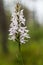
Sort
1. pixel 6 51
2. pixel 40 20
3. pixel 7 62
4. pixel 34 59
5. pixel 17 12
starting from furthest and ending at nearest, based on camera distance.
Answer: pixel 40 20 < pixel 6 51 < pixel 7 62 < pixel 34 59 < pixel 17 12

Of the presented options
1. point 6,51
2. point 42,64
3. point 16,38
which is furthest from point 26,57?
point 16,38

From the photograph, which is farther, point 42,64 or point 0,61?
point 0,61

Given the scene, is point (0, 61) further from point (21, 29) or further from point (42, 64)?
point (21, 29)

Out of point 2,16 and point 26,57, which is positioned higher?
point 2,16

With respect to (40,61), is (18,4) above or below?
above

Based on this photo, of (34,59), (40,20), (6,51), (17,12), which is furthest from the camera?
(40,20)

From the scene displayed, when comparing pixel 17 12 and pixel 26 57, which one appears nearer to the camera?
pixel 17 12

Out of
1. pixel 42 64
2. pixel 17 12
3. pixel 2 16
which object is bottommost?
pixel 42 64

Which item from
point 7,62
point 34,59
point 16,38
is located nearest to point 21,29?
point 16,38

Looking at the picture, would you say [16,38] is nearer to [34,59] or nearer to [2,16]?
[34,59]
